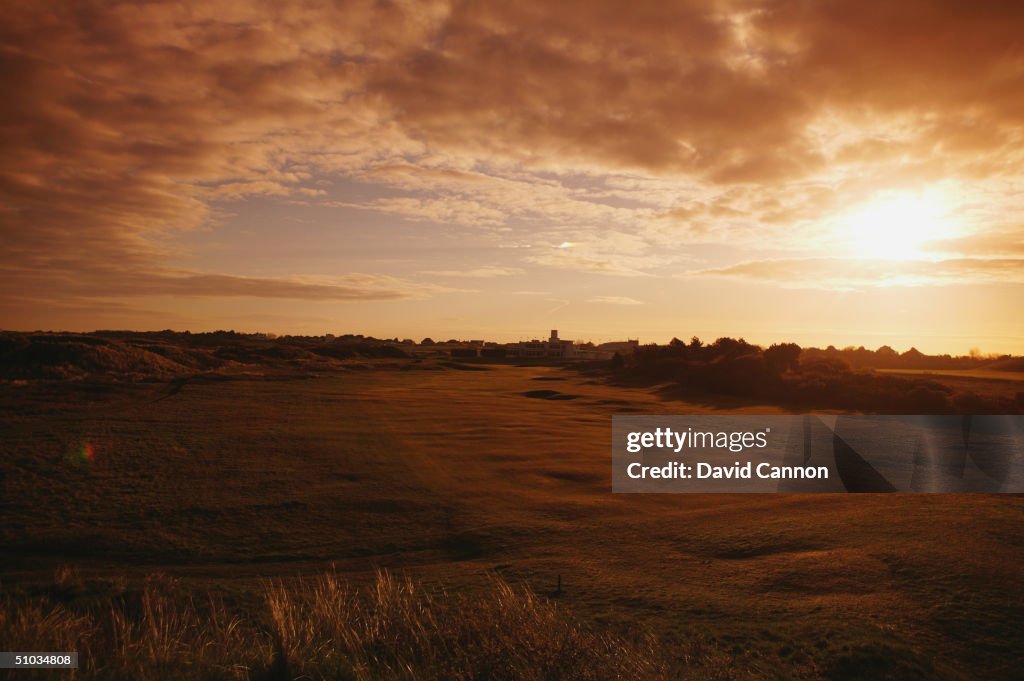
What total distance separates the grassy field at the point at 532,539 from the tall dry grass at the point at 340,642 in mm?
920

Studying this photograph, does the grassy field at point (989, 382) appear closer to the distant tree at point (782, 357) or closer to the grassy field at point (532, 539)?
the distant tree at point (782, 357)

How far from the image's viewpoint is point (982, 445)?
27281mm

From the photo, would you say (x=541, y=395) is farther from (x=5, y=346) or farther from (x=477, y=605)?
(x=5, y=346)

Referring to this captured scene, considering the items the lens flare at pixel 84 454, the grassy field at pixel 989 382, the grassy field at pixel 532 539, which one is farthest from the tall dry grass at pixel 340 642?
the grassy field at pixel 989 382

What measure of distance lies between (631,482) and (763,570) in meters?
10.2

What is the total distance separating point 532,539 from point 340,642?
25.4ft

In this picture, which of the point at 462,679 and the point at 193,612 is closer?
the point at 462,679

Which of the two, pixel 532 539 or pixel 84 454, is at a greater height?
pixel 84 454

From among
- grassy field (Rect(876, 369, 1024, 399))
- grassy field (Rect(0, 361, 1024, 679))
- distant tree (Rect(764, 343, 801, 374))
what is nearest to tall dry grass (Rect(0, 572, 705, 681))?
grassy field (Rect(0, 361, 1024, 679))

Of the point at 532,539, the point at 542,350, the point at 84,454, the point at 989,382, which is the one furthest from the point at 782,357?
the point at 542,350

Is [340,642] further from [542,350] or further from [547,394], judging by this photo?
[542,350]

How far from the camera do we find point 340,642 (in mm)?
9055

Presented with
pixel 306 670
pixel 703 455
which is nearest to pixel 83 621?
pixel 306 670

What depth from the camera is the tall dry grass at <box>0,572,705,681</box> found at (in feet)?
26.8
